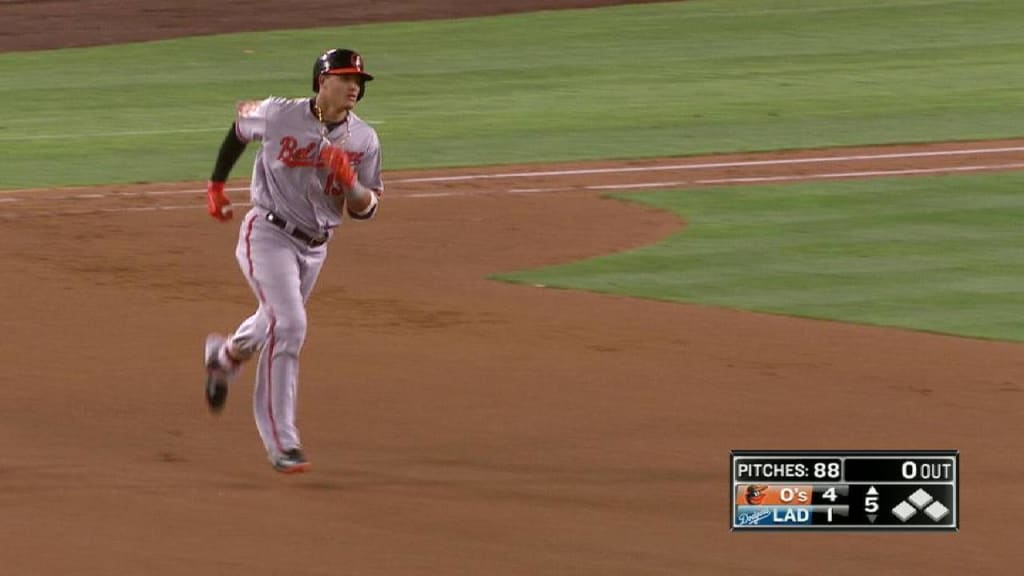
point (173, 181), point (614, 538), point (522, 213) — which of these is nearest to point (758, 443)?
point (614, 538)

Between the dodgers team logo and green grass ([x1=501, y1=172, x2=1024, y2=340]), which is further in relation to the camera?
green grass ([x1=501, y1=172, x2=1024, y2=340])

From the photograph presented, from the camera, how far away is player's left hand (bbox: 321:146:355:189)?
28.6 ft

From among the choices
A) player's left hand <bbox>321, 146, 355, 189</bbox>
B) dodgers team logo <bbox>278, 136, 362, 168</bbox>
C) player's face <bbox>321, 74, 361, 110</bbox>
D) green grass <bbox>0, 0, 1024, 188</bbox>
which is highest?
green grass <bbox>0, 0, 1024, 188</bbox>

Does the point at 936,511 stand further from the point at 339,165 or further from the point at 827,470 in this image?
the point at 339,165

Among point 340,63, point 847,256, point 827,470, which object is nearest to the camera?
point 827,470

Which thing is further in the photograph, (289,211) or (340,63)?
(289,211)

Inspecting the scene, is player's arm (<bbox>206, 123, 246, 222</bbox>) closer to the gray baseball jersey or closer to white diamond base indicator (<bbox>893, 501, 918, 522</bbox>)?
the gray baseball jersey

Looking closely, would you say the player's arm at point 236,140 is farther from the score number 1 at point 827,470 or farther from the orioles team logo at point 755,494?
the score number 1 at point 827,470

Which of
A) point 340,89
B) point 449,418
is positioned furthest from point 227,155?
point 449,418

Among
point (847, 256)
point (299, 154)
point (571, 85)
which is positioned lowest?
point (299, 154)

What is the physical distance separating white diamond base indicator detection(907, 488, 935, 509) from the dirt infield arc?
0.61ft

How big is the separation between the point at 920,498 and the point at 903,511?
17 centimetres

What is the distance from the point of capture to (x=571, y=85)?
2778cm
